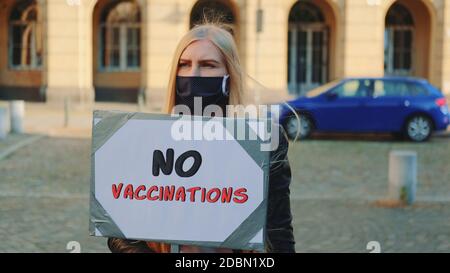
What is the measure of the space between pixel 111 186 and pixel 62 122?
19126 millimetres

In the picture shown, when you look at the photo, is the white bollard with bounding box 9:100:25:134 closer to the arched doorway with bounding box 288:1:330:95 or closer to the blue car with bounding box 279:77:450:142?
the blue car with bounding box 279:77:450:142

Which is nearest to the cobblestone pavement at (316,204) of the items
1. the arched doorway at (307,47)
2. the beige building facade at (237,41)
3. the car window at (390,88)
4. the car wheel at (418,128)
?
the car wheel at (418,128)

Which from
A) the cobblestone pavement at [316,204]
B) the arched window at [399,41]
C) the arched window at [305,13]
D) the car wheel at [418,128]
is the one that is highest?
the arched window at [305,13]

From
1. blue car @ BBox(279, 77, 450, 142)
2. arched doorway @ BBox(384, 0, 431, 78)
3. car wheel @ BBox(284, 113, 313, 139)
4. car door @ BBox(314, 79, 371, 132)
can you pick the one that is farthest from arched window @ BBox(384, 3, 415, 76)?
car wheel @ BBox(284, 113, 313, 139)

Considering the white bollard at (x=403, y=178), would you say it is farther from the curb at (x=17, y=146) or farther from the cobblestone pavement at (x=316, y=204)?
the curb at (x=17, y=146)

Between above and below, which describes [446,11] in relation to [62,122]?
above

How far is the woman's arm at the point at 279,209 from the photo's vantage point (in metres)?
2.73

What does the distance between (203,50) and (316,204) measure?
7.00 m

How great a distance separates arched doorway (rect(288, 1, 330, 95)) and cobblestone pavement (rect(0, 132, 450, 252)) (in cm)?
1365

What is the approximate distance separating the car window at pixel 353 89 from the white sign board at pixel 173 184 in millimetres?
15959
